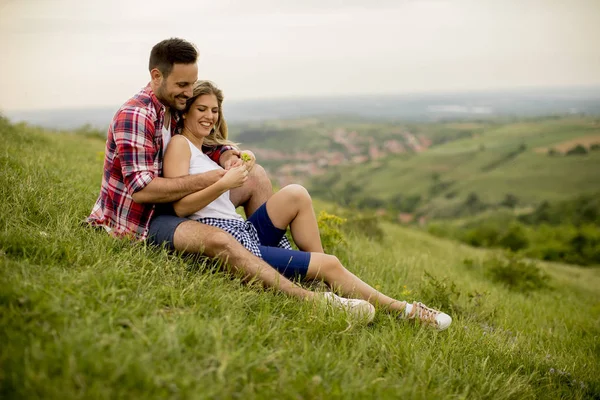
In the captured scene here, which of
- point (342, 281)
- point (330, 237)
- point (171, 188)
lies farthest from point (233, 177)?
point (330, 237)

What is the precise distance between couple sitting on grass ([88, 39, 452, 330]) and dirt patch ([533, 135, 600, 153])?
338ft

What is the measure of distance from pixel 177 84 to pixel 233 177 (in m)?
0.93

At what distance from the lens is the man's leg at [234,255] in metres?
3.18

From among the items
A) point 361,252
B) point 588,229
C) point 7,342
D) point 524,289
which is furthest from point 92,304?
point 588,229

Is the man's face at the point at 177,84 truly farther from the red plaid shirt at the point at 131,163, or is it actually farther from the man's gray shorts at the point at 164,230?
the man's gray shorts at the point at 164,230

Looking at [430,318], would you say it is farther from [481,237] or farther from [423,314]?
[481,237]

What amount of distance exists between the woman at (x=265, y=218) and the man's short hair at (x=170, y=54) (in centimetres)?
33

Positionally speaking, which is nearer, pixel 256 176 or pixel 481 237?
pixel 256 176

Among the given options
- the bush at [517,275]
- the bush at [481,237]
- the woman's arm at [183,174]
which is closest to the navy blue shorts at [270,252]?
the woman's arm at [183,174]

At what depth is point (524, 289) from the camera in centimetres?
835

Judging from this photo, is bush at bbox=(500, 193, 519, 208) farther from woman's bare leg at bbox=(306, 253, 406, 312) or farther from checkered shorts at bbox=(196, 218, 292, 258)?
checkered shorts at bbox=(196, 218, 292, 258)

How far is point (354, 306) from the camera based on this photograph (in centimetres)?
312

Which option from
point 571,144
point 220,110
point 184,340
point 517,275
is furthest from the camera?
point 571,144

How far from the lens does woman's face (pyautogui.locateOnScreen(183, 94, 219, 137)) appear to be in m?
3.85
